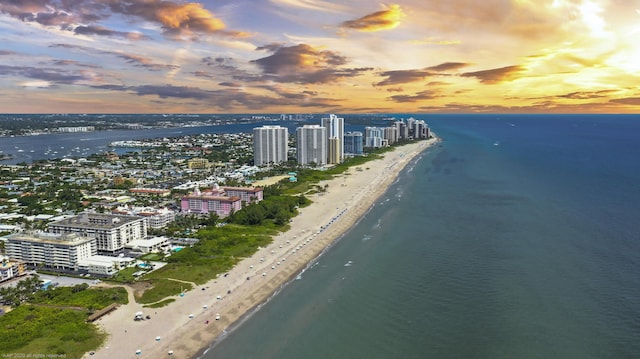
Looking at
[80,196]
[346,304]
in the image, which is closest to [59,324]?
[346,304]

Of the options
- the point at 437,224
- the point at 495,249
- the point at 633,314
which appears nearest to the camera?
the point at 633,314

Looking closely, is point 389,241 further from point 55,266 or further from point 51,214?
point 51,214

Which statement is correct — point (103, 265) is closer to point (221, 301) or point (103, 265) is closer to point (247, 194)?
point (221, 301)

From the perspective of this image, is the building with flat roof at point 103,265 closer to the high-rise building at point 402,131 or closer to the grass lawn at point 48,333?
the grass lawn at point 48,333

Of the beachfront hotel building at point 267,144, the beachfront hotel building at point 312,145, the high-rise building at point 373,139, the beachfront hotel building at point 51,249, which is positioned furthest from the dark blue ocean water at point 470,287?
the high-rise building at point 373,139

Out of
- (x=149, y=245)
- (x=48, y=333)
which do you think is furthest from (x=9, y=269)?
(x=48, y=333)

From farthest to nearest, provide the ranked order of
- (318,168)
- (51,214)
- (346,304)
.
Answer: (318,168), (51,214), (346,304)
